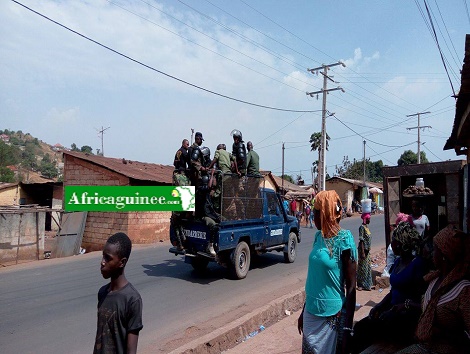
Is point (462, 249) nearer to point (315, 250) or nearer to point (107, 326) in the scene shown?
point (315, 250)

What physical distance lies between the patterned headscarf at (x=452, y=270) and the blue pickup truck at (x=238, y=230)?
5.75m

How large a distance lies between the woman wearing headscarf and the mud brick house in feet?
33.8

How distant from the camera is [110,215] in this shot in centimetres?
1561

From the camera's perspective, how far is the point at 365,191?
138ft

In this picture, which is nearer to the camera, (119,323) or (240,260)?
(119,323)

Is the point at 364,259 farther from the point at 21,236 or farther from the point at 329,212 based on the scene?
the point at 21,236

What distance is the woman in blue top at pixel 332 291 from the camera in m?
2.77

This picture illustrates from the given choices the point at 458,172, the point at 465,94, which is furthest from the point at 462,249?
the point at 458,172

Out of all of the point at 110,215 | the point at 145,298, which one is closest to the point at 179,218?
the point at 145,298

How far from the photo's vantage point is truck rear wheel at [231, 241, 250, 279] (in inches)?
332

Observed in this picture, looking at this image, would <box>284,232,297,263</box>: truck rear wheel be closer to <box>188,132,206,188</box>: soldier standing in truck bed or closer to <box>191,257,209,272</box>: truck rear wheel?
<box>191,257,209,272</box>: truck rear wheel

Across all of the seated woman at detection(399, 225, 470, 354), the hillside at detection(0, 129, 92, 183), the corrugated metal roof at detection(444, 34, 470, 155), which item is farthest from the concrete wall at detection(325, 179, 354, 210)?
the seated woman at detection(399, 225, 470, 354)

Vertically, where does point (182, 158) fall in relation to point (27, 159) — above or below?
below

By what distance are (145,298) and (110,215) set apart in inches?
366
